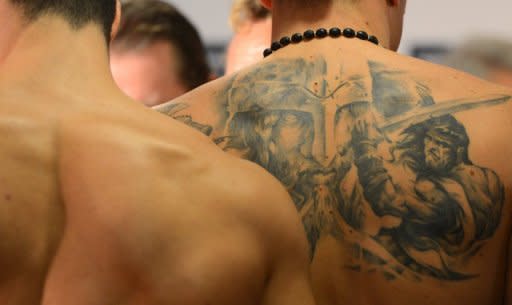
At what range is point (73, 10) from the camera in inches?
51.1

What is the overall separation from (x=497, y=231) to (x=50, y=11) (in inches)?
27.4

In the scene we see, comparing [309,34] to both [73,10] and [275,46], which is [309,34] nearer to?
[275,46]

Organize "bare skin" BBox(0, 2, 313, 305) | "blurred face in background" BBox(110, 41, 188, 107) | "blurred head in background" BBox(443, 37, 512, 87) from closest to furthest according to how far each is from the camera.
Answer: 1. "bare skin" BBox(0, 2, 313, 305)
2. "blurred head in background" BBox(443, 37, 512, 87)
3. "blurred face in background" BBox(110, 41, 188, 107)

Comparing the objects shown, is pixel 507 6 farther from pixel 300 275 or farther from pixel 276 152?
pixel 300 275

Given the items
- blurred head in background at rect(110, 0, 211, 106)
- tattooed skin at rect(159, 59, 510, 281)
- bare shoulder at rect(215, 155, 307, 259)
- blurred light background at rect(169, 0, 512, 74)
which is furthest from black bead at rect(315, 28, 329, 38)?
blurred light background at rect(169, 0, 512, 74)

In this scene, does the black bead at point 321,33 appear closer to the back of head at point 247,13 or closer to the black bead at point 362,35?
the black bead at point 362,35

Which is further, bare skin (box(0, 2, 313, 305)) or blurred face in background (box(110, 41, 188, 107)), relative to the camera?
blurred face in background (box(110, 41, 188, 107))

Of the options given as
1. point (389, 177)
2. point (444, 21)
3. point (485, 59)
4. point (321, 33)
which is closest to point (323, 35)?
point (321, 33)

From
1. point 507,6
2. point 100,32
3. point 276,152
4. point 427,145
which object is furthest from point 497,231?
point 507,6

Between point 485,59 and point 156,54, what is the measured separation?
0.82 meters

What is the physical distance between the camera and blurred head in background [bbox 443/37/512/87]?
271cm

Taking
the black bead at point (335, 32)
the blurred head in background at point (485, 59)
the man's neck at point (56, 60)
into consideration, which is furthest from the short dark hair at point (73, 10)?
the blurred head in background at point (485, 59)

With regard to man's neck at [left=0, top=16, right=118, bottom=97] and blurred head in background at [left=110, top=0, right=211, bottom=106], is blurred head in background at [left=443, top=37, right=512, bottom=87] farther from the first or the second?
man's neck at [left=0, top=16, right=118, bottom=97]

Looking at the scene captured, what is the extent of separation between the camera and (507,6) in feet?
12.7
